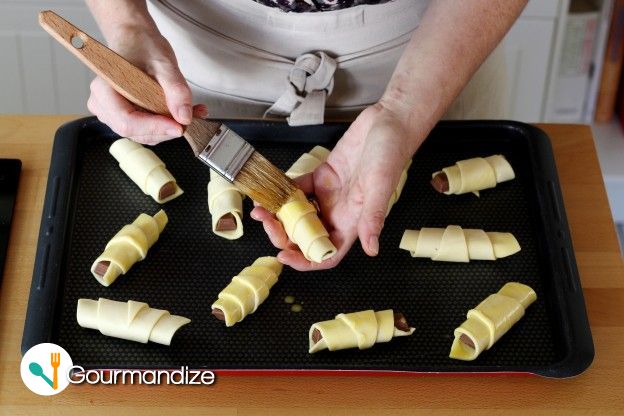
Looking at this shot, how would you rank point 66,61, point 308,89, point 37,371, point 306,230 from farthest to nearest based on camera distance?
point 66,61 < point 308,89 < point 306,230 < point 37,371

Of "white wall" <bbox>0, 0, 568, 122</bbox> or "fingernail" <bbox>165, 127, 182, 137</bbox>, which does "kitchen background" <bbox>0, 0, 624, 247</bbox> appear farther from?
"fingernail" <bbox>165, 127, 182, 137</bbox>

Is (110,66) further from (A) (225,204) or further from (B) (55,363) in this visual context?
(B) (55,363)

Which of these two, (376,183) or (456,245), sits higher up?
(376,183)

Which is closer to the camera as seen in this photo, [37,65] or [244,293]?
[244,293]

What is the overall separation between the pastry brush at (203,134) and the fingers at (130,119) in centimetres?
1

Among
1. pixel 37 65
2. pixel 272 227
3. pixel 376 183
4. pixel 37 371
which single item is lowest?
pixel 37 65

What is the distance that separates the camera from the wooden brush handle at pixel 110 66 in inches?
48.4

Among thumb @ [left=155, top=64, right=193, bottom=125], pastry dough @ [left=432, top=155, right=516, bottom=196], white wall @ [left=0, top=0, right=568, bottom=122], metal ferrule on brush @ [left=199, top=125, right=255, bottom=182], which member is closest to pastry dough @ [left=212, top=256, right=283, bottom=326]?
metal ferrule on brush @ [left=199, top=125, right=255, bottom=182]

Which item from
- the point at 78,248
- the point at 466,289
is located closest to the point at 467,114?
the point at 466,289

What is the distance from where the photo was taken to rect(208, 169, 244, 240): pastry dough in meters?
1.46

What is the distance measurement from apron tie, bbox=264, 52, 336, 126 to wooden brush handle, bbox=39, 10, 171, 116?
1.01 ft

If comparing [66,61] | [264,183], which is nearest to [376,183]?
[264,183]

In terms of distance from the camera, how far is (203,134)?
1.34 m

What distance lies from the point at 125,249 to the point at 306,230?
0.94 ft
